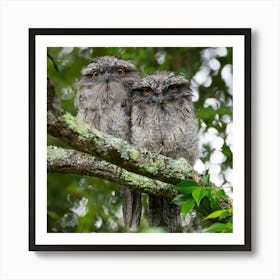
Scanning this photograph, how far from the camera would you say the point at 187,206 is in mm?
2236

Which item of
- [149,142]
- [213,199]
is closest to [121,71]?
[149,142]

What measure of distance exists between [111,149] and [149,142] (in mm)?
293

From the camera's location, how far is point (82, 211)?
7.34 ft

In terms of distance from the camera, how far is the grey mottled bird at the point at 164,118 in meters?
2.29

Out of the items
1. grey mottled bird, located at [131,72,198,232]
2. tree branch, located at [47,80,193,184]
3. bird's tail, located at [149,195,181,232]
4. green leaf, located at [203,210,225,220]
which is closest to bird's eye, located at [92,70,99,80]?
grey mottled bird, located at [131,72,198,232]

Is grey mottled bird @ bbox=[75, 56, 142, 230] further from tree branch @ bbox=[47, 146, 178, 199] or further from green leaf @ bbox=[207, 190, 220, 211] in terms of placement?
green leaf @ bbox=[207, 190, 220, 211]

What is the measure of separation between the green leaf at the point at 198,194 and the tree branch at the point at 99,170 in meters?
0.09

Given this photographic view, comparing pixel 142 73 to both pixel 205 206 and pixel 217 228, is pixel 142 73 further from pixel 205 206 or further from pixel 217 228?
pixel 217 228

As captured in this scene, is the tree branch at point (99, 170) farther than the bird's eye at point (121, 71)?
No

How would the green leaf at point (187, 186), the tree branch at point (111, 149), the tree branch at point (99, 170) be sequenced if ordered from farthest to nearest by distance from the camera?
the green leaf at point (187, 186) < the tree branch at point (99, 170) < the tree branch at point (111, 149)

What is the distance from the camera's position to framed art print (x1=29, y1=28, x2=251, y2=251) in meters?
2.24

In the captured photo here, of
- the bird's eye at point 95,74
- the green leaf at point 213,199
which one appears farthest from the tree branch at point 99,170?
the bird's eye at point 95,74
